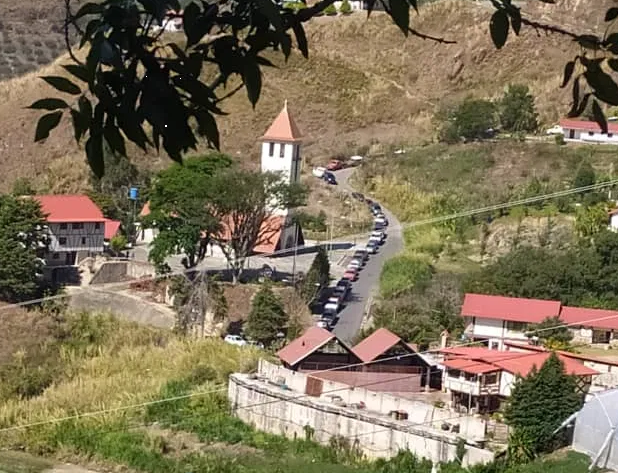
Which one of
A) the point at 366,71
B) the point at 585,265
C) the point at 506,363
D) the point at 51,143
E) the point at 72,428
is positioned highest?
the point at 366,71

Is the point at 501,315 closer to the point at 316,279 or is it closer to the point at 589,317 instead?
the point at 589,317

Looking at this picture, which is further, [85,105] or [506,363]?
[506,363]

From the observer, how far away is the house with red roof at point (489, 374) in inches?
254

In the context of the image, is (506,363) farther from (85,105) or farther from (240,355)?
(85,105)

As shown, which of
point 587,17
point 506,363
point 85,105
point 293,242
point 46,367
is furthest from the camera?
point 587,17

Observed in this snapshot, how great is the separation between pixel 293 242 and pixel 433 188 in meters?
1.93

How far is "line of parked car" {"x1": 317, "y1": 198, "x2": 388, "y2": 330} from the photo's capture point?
8.34m

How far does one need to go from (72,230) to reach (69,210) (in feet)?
0.62

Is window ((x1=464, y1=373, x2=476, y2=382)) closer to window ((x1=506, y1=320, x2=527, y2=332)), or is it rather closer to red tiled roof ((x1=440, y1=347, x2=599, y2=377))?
red tiled roof ((x1=440, y1=347, x2=599, y2=377))

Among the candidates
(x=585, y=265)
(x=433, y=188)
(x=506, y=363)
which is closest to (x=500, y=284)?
(x=585, y=265)

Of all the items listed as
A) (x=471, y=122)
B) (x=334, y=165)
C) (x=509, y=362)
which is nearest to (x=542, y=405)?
(x=509, y=362)

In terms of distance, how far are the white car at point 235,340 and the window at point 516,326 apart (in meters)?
1.78

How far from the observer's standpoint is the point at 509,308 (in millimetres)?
7762

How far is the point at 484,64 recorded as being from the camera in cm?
1642
